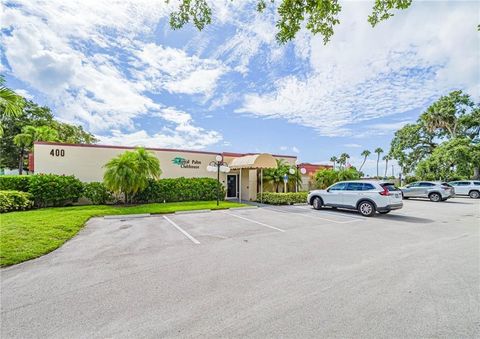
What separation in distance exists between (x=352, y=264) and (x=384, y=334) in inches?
92.9

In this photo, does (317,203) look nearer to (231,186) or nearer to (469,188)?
(231,186)

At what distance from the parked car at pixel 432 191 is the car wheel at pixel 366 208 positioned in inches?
474

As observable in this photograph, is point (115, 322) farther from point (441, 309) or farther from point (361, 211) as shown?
point (361, 211)

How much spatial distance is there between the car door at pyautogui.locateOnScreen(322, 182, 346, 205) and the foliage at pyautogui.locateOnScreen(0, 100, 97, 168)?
99.5ft

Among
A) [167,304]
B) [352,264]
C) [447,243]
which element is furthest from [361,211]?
[167,304]

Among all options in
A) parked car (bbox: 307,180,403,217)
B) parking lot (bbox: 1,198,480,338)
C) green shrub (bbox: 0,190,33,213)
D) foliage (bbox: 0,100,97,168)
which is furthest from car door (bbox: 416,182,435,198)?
foliage (bbox: 0,100,97,168)

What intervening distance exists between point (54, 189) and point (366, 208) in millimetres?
16230

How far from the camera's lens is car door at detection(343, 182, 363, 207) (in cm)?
1167

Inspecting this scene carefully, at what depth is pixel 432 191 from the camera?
19141 mm

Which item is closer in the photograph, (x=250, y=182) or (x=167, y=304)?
Result: (x=167, y=304)

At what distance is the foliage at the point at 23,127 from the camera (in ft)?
100

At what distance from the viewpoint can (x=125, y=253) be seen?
5.69 metres

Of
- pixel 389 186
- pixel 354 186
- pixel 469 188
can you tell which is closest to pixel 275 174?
pixel 354 186

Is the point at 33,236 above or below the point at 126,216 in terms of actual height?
above
